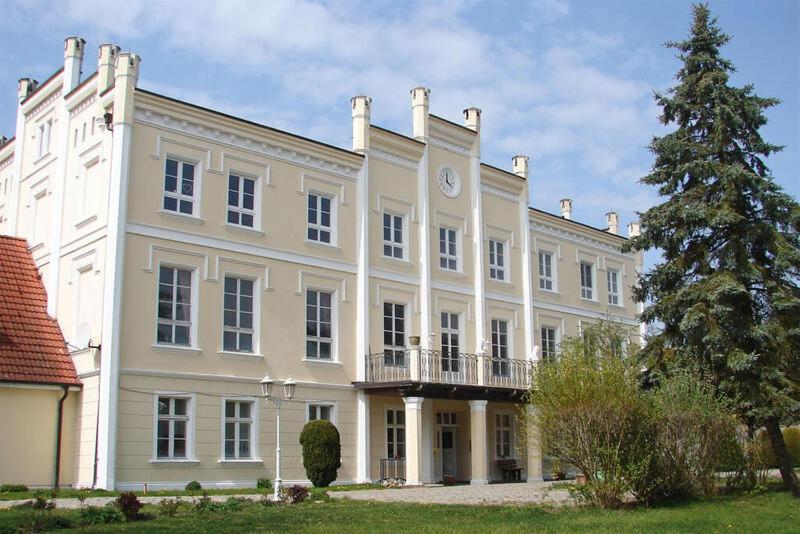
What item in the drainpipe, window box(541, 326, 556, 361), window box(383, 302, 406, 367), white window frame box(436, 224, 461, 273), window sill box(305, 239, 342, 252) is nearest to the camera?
the drainpipe

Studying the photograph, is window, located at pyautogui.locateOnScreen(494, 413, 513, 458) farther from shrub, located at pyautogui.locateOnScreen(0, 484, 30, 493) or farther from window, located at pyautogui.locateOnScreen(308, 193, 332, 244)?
shrub, located at pyautogui.locateOnScreen(0, 484, 30, 493)

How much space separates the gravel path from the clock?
37.4 ft

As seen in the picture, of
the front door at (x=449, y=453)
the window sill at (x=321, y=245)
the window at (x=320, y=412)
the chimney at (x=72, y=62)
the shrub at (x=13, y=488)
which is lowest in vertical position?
the shrub at (x=13, y=488)

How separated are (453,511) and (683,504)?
4.69m

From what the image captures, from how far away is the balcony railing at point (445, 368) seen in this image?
26.8 m

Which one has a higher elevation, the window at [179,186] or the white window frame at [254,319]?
the window at [179,186]

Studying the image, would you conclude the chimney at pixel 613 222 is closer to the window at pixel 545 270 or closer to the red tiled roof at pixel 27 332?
the window at pixel 545 270

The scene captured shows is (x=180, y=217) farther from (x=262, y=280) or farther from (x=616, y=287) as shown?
(x=616, y=287)

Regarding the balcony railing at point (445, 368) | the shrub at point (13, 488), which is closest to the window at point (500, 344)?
the balcony railing at point (445, 368)

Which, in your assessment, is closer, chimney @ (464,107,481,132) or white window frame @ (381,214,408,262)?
white window frame @ (381,214,408,262)

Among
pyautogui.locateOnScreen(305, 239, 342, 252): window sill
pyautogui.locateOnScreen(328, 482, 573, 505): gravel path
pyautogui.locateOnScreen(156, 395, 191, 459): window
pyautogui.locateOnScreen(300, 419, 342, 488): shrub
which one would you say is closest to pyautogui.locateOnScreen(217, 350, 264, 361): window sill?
pyautogui.locateOnScreen(156, 395, 191, 459): window

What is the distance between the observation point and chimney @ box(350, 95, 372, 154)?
28594 mm

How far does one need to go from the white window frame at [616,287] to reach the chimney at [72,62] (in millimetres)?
23863

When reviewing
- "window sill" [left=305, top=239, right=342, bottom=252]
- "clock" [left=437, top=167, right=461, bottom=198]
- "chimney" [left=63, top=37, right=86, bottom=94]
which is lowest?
"window sill" [left=305, top=239, right=342, bottom=252]
